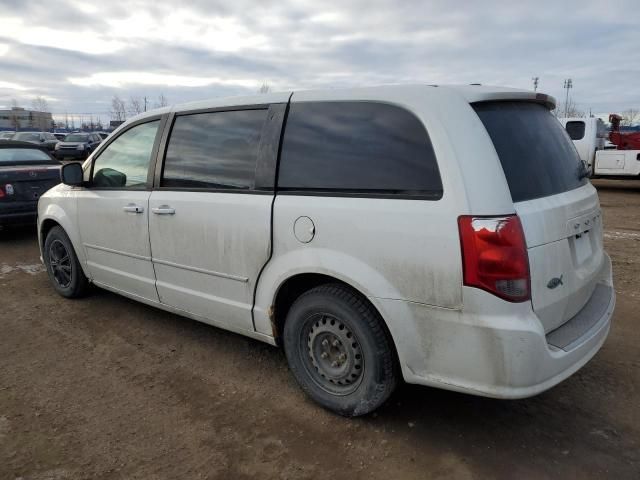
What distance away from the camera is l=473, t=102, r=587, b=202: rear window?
254cm

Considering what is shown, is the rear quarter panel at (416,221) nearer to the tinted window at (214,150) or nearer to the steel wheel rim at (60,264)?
the tinted window at (214,150)

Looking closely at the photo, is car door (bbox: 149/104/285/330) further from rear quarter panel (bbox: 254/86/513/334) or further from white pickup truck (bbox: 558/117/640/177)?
white pickup truck (bbox: 558/117/640/177)

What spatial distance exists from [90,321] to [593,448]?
3924 millimetres

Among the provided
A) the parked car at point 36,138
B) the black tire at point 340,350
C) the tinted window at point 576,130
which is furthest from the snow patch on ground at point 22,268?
the parked car at point 36,138

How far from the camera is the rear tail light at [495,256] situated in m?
2.31

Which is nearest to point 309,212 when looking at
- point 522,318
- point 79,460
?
point 522,318

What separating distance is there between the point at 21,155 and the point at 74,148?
65.6 feet

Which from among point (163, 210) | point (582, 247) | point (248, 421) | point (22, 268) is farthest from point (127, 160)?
point (582, 247)

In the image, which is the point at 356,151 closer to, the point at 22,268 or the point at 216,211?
the point at 216,211

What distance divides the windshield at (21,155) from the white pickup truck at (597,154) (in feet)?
42.5

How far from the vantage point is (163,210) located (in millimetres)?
3648

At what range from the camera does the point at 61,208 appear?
4793mm

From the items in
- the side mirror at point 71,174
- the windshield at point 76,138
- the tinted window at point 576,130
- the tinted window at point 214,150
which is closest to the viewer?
the tinted window at point 214,150

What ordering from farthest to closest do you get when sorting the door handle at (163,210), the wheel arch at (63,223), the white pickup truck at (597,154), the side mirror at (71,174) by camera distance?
the white pickup truck at (597,154) → the wheel arch at (63,223) → the side mirror at (71,174) → the door handle at (163,210)
